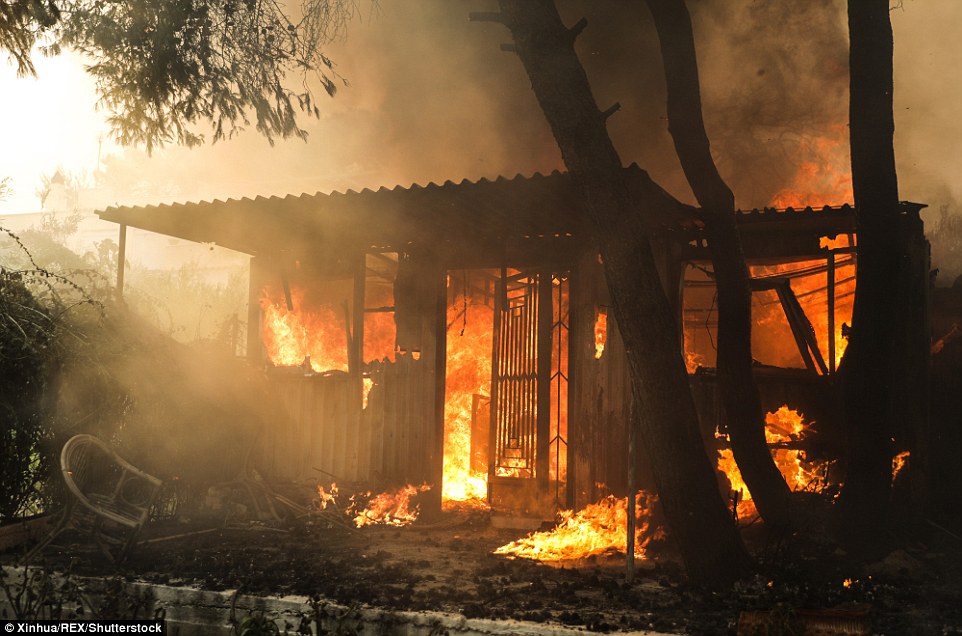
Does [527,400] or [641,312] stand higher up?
[641,312]

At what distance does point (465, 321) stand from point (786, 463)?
5757mm

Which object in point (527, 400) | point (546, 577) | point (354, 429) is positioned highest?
point (527, 400)

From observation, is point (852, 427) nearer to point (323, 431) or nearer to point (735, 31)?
point (323, 431)

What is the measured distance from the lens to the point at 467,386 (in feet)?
45.2

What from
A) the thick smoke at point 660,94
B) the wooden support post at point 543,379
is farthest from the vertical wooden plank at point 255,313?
the thick smoke at point 660,94

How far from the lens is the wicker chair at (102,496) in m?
7.16

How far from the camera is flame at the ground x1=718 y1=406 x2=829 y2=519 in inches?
353

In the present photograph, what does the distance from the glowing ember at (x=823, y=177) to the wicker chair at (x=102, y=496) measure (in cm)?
1394

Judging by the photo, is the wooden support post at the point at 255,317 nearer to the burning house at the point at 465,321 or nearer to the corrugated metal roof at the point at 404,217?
the burning house at the point at 465,321

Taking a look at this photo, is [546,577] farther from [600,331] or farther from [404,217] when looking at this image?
[404,217]

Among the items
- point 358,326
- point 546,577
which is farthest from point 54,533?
point 358,326

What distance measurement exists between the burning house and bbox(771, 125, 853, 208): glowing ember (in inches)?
122

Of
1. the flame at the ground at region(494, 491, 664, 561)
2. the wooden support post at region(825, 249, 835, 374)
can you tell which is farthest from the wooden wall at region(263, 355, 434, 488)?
the wooden support post at region(825, 249, 835, 374)

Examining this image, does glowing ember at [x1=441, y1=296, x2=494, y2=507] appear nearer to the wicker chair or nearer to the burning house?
the burning house
